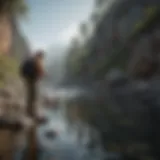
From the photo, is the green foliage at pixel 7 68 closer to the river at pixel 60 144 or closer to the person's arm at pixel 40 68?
the person's arm at pixel 40 68

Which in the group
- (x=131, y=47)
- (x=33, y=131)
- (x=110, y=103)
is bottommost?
(x=33, y=131)

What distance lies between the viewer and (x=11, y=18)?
2.41 m

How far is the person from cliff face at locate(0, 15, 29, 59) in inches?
3.6

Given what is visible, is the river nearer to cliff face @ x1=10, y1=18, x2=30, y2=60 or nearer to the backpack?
the backpack

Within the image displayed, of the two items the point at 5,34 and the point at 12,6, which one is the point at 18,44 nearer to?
the point at 12,6

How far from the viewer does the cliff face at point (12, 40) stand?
2279 millimetres

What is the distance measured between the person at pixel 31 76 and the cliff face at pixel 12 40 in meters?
0.09

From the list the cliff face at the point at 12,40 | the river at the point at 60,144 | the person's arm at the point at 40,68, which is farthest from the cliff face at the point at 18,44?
the river at the point at 60,144

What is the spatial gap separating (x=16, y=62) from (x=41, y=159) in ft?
2.12

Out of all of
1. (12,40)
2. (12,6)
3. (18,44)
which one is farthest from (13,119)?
(12,6)

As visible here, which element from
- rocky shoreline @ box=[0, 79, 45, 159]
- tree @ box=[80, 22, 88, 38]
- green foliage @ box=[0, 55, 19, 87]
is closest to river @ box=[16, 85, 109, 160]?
rocky shoreline @ box=[0, 79, 45, 159]

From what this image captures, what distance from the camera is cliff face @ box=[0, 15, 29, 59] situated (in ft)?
7.48

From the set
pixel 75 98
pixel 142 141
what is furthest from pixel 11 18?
pixel 142 141

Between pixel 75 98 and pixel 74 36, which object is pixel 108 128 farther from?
pixel 74 36
